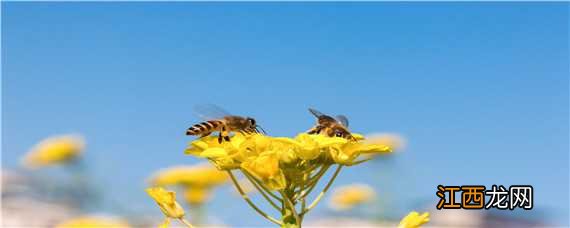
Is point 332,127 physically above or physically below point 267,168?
above

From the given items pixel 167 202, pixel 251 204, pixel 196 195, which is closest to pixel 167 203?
pixel 167 202

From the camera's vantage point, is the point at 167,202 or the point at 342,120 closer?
the point at 167,202

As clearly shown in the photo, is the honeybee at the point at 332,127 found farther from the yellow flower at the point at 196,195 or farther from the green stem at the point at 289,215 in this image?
the yellow flower at the point at 196,195

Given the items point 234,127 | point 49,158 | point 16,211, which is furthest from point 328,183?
point 16,211

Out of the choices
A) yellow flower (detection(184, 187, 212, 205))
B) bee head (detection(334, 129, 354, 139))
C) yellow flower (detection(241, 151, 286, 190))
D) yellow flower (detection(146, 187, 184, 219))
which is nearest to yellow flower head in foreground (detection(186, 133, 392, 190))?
yellow flower (detection(241, 151, 286, 190))

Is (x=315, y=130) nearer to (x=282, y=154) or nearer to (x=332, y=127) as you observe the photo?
(x=332, y=127)

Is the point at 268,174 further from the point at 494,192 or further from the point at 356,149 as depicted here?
the point at 494,192
